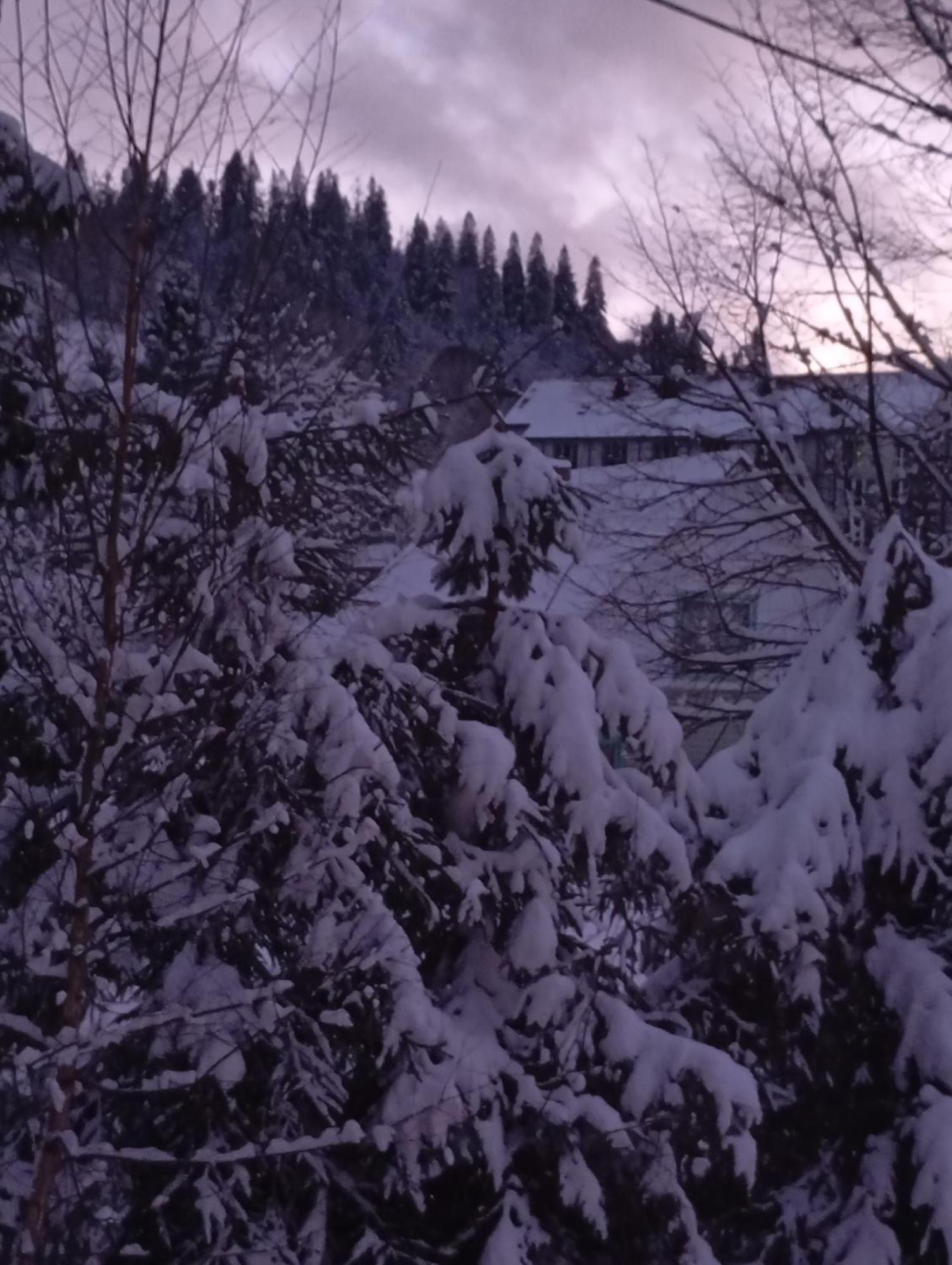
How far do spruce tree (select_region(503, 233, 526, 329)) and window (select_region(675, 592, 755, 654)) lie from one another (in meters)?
76.4

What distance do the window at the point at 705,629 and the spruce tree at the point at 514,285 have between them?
76.4m

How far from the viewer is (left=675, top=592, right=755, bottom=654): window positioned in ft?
38.3

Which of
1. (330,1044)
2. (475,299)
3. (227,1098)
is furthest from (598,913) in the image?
(475,299)

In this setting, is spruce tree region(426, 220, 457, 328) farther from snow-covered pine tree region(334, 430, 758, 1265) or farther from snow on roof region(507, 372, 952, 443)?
snow-covered pine tree region(334, 430, 758, 1265)

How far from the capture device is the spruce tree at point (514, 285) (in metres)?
89.2

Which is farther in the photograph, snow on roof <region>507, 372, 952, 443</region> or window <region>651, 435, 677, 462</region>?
window <region>651, 435, 677, 462</region>

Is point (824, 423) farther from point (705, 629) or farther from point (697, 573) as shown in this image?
point (705, 629)

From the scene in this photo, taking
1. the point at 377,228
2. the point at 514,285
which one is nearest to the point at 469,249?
the point at 514,285

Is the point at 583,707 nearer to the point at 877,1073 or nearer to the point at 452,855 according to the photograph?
the point at 452,855

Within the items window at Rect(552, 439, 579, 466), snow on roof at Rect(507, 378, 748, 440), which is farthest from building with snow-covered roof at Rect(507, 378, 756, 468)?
window at Rect(552, 439, 579, 466)

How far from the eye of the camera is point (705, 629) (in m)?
12.0

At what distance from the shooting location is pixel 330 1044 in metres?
3.83

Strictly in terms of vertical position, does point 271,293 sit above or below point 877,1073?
above

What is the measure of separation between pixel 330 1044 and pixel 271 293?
2.37m
